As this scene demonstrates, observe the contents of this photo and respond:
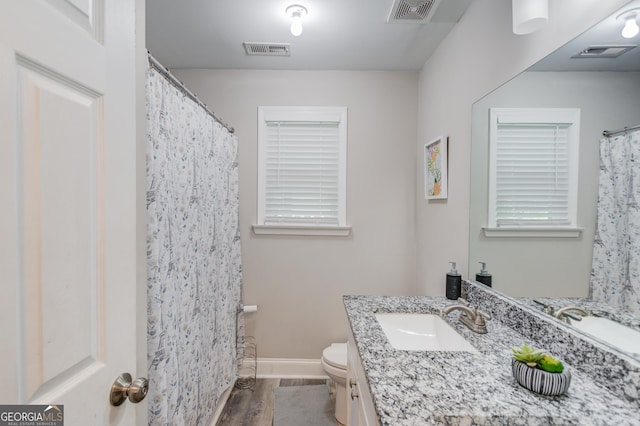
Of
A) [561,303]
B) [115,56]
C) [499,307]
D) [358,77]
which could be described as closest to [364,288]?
[499,307]

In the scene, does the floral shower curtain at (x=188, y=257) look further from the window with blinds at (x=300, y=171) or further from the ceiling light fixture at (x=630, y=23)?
the ceiling light fixture at (x=630, y=23)

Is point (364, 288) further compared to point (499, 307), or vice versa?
point (364, 288)

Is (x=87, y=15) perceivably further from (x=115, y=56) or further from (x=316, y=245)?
(x=316, y=245)

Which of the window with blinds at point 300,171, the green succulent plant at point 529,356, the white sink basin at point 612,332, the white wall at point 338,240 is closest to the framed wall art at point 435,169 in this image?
the white wall at point 338,240

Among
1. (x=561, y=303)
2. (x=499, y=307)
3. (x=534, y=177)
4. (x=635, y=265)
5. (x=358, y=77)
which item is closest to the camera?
(x=635, y=265)

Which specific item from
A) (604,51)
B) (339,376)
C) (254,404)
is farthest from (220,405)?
(604,51)

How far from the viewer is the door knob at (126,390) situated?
2.27ft

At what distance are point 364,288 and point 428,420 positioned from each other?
180 centimetres

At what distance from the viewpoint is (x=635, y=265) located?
0.85 meters

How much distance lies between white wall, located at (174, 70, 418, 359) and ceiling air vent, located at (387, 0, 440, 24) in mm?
727

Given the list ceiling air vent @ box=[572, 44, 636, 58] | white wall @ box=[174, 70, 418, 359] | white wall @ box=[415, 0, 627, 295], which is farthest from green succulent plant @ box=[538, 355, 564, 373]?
white wall @ box=[174, 70, 418, 359]

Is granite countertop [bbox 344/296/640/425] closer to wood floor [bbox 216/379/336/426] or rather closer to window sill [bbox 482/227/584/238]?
window sill [bbox 482/227/584/238]

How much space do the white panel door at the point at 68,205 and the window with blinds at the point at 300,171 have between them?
171 cm

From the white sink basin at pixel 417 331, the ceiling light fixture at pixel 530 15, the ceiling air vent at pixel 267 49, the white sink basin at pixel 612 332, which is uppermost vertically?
the ceiling air vent at pixel 267 49
